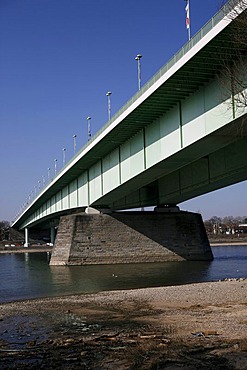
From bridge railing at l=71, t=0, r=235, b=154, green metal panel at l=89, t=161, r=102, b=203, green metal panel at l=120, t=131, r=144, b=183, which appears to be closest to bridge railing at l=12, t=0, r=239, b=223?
bridge railing at l=71, t=0, r=235, b=154

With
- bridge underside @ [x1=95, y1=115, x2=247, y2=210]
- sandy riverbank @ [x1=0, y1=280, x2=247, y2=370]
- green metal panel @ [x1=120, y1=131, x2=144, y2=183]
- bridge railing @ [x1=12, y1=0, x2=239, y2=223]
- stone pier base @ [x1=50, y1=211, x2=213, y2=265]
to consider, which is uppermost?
bridge railing @ [x1=12, y1=0, x2=239, y2=223]

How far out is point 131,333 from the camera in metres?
12.3

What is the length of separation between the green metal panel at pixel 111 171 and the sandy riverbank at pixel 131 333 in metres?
20.2

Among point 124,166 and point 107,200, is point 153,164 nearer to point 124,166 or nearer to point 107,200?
point 124,166

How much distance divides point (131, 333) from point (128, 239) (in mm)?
37677

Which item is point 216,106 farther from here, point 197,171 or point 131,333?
point 197,171

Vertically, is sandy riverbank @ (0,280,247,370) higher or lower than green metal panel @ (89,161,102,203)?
lower

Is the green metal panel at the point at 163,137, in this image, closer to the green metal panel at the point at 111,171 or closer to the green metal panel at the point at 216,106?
the green metal panel at the point at 216,106

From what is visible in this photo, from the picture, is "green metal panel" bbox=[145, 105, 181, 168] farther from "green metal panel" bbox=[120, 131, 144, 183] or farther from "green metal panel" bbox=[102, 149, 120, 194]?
"green metal panel" bbox=[102, 149, 120, 194]

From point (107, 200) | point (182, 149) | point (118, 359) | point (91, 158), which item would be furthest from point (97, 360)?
point (107, 200)

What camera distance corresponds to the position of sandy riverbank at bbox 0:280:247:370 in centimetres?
921

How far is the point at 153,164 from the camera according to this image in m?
31.8

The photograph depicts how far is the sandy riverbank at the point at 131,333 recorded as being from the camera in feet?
30.2

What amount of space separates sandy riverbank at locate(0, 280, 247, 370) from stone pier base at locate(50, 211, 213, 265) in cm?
2798
